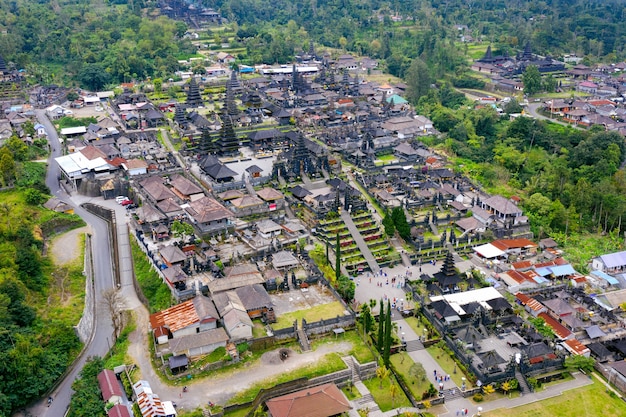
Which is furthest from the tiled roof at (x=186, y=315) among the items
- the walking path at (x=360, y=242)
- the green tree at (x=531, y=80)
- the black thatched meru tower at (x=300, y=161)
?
the green tree at (x=531, y=80)

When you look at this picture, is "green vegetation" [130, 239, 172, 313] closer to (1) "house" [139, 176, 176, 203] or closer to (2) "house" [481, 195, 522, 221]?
(1) "house" [139, 176, 176, 203]

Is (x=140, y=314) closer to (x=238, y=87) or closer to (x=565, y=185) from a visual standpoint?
(x=565, y=185)

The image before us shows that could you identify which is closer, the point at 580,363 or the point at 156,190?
the point at 580,363

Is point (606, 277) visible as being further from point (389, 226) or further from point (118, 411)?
point (118, 411)

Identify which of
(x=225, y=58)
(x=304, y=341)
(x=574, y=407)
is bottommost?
(x=574, y=407)

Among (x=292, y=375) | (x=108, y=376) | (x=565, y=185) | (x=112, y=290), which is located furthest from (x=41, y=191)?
(x=565, y=185)

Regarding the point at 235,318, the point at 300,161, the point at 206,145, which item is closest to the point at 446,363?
the point at 235,318

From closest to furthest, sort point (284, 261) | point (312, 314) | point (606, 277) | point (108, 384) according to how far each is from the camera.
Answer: point (108, 384)
point (312, 314)
point (284, 261)
point (606, 277)
